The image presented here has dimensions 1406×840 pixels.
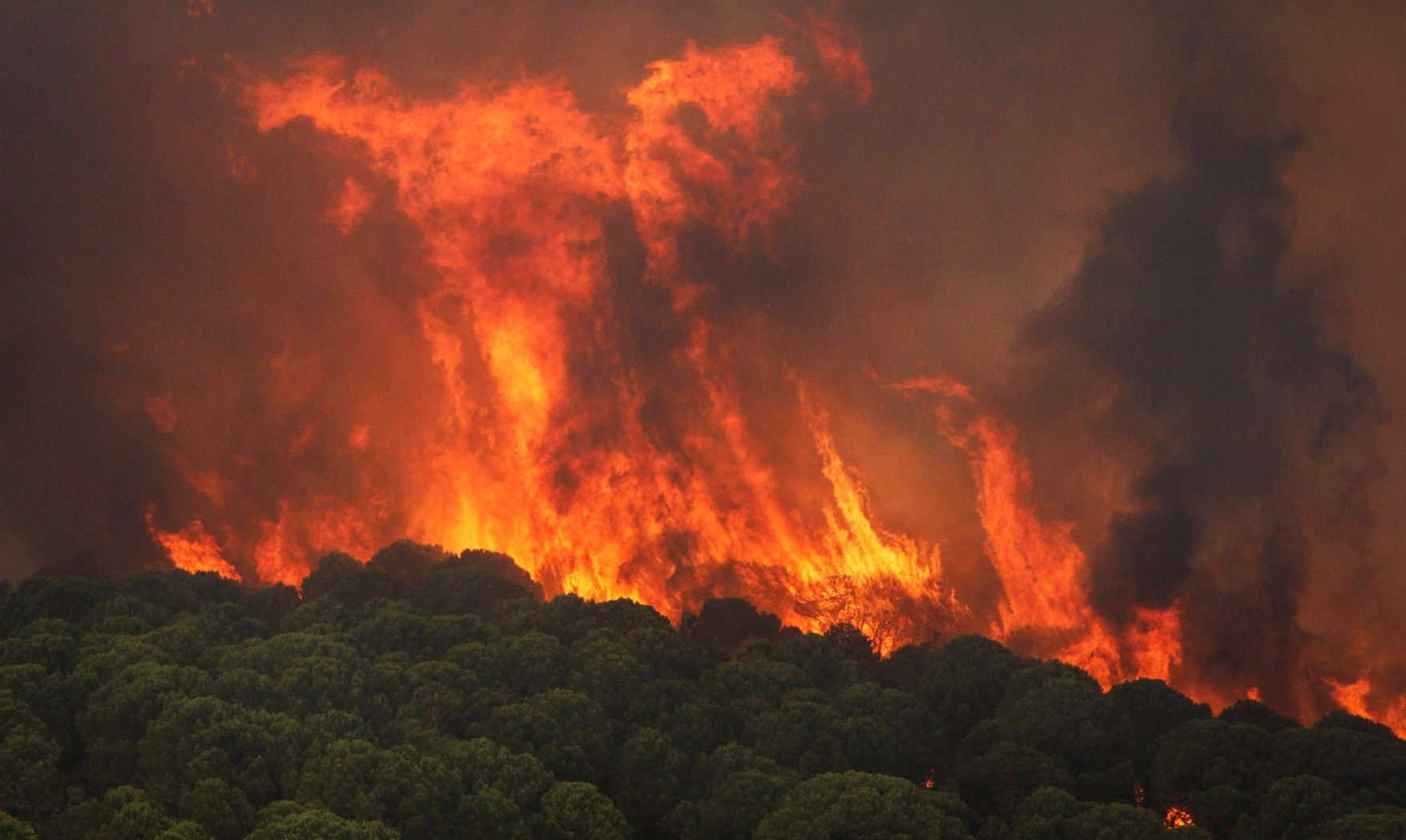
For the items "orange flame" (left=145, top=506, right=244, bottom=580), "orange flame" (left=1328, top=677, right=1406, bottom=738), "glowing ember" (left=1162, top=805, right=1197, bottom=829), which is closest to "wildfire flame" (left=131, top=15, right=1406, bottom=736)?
"orange flame" (left=145, top=506, right=244, bottom=580)

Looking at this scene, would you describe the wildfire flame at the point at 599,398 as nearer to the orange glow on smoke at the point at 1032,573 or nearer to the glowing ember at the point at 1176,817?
the orange glow on smoke at the point at 1032,573

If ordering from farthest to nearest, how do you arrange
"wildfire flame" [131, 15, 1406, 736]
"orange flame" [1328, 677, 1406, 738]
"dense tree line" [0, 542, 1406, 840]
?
"wildfire flame" [131, 15, 1406, 736] → "orange flame" [1328, 677, 1406, 738] → "dense tree line" [0, 542, 1406, 840]

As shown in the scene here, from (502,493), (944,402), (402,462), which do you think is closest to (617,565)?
(502,493)

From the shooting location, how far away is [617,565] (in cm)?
10875

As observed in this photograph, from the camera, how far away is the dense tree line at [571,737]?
6191 cm

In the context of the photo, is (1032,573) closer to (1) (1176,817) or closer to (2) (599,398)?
(2) (599,398)

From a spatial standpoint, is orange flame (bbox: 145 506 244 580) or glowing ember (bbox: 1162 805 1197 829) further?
orange flame (bbox: 145 506 244 580)

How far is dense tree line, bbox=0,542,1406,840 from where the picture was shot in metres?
61.9

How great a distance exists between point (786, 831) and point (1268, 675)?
51808 millimetres

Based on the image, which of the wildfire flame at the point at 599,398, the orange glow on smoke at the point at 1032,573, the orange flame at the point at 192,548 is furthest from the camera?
the orange flame at the point at 192,548

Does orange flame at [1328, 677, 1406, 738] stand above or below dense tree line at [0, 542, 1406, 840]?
above

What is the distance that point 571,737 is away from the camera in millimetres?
71562

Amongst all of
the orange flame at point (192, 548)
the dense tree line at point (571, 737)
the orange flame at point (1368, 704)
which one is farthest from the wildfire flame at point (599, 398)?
the orange flame at point (1368, 704)

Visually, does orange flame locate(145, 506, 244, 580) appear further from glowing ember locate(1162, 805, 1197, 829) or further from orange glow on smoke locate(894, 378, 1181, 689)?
glowing ember locate(1162, 805, 1197, 829)
